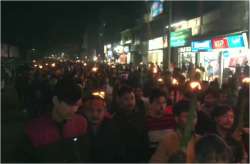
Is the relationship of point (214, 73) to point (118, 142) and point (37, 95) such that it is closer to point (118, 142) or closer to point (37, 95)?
point (37, 95)

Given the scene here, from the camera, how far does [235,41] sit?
18844 millimetres

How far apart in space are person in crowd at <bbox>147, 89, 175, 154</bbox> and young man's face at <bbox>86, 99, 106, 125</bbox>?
2.76 feet

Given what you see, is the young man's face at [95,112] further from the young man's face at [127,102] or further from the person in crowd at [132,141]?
the young man's face at [127,102]

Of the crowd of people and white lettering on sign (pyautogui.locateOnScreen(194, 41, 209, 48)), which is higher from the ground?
white lettering on sign (pyautogui.locateOnScreen(194, 41, 209, 48))

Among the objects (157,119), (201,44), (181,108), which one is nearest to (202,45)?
(201,44)

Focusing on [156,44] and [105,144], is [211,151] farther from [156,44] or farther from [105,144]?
[156,44]

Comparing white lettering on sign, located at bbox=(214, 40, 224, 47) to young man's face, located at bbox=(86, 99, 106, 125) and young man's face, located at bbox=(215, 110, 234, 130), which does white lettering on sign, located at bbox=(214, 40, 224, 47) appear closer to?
young man's face, located at bbox=(215, 110, 234, 130)

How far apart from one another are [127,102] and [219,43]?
50.0 feet

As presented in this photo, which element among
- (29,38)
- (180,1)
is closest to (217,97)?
(180,1)

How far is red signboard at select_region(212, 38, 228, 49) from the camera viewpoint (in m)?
20.2

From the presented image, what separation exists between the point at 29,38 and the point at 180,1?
14.2 m

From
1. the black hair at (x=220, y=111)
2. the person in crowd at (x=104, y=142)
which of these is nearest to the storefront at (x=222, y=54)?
the black hair at (x=220, y=111)

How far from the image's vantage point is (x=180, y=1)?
37438mm

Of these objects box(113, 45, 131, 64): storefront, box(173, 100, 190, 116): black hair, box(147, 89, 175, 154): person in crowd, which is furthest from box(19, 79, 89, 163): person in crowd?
box(113, 45, 131, 64): storefront
